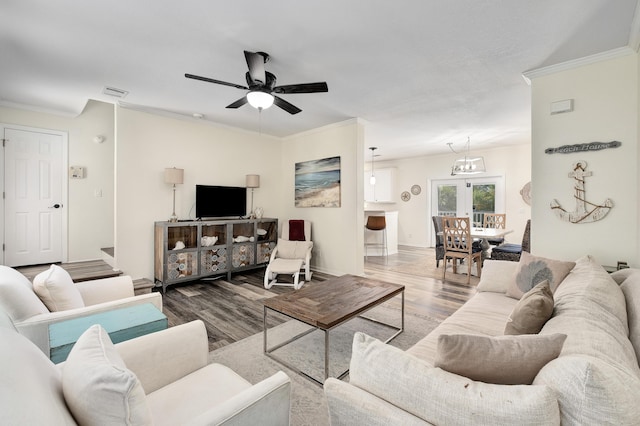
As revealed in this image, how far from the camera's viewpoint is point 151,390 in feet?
4.37

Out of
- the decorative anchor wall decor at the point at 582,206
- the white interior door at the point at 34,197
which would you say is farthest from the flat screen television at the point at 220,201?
the decorative anchor wall decor at the point at 582,206

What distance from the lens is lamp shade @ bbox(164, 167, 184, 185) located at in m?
4.26

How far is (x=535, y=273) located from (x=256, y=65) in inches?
112

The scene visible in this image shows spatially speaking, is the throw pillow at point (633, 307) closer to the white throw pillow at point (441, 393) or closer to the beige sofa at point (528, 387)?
the beige sofa at point (528, 387)

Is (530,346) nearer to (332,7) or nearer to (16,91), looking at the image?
(332,7)

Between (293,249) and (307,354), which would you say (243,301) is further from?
(307,354)

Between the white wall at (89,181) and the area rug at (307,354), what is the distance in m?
3.98

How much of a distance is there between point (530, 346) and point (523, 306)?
1.85ft

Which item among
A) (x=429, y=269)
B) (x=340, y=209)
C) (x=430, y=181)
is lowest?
(x=429, y=269)

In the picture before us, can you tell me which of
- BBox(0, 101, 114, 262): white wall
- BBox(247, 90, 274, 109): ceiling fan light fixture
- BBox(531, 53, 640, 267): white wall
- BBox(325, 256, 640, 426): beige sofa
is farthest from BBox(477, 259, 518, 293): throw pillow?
BBox(0, 101, 114, 262): white wall

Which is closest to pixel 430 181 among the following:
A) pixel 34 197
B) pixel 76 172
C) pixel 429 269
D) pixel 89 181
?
pixel 429 269

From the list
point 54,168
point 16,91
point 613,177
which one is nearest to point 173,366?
point 613,177

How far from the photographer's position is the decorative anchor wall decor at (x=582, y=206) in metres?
2.75

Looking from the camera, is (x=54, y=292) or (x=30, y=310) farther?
(x=54, y=292)
